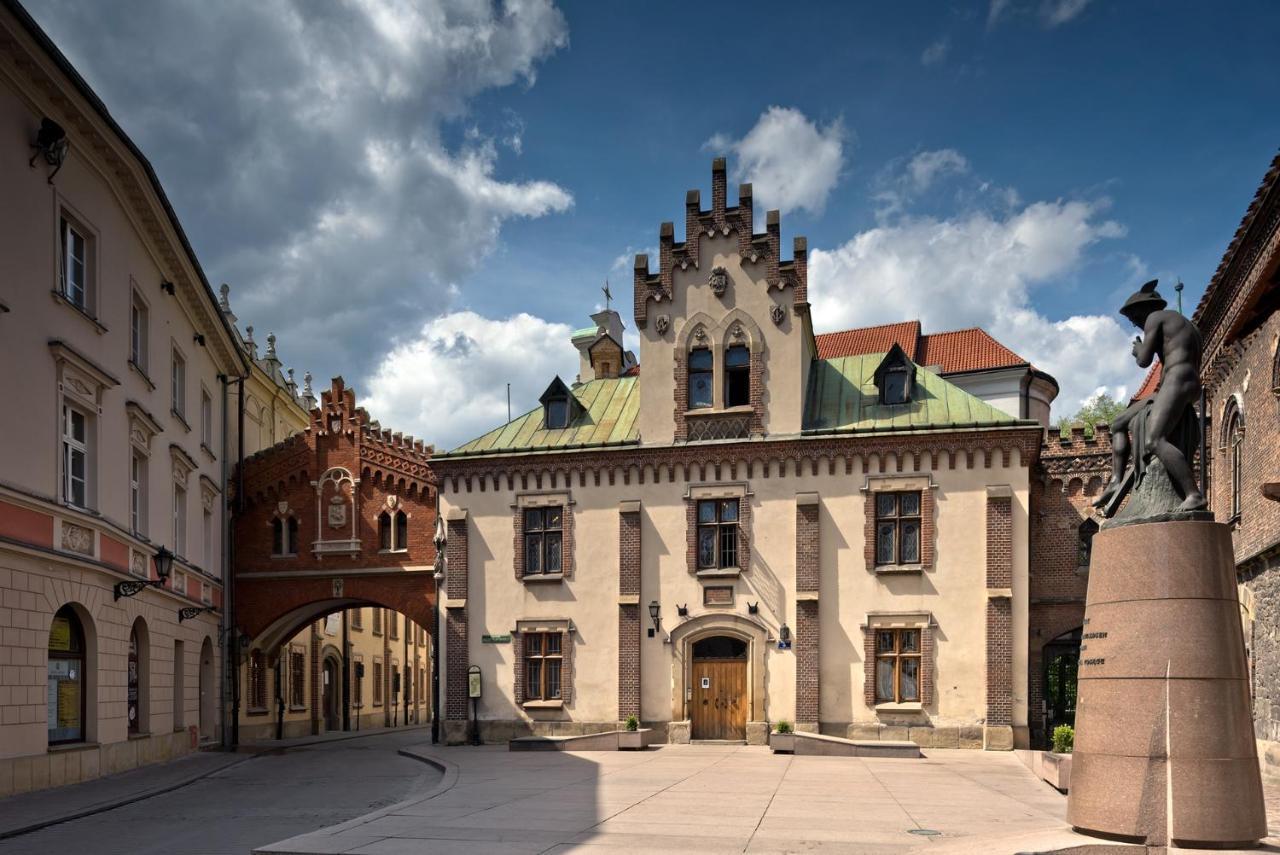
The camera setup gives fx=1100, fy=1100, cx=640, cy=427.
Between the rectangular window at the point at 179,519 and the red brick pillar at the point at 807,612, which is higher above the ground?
the rectangular window at the point at 179,519

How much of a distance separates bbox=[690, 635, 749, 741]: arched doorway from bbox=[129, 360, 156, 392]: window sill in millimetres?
14688

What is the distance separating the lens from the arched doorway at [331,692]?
42750 millimetres

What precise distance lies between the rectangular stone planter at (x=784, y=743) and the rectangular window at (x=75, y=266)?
17137 millimetres

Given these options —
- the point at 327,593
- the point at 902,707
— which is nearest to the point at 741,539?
the point at 902,707

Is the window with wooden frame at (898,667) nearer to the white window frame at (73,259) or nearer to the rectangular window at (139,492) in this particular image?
the rectangular window at (139,492)

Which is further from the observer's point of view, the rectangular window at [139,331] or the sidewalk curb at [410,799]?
the rectangular window at [139,331]

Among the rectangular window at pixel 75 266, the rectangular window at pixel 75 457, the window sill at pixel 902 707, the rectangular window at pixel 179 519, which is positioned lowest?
the window sill at pixel 902 707

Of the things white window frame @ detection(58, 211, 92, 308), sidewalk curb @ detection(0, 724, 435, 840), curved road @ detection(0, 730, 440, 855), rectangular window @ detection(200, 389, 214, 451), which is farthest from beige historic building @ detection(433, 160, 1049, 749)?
white window frame @ detection(58, 211, 92, 308)

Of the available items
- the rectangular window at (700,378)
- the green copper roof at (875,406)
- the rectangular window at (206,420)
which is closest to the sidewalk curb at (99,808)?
the rectangular window at (206,420)

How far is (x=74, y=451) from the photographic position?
20.3m

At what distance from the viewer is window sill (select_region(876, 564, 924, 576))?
2728cm

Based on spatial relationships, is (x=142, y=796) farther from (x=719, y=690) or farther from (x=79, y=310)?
(x=719, y=690)

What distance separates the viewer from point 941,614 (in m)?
27.1

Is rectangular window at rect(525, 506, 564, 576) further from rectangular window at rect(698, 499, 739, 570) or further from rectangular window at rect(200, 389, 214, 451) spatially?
rectangular window at rect(200, 389, 214, 451)
